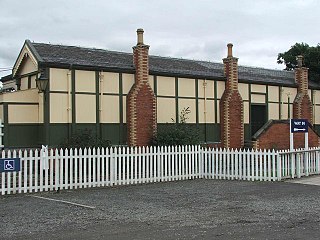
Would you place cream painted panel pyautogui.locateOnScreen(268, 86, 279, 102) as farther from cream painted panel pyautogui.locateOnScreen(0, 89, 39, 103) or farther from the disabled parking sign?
the disabled parking sign

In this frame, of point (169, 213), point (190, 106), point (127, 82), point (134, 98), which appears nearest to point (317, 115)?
point (190, 106)

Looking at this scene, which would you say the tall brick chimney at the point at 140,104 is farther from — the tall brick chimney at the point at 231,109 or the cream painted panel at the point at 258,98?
the cream painted panel at the point at 258,98

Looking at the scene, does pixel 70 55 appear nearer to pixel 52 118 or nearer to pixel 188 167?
pixel 52 118

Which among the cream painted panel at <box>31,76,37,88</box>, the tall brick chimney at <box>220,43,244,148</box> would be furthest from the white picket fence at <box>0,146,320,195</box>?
the tall brick chimney at <box>220,43,244,148</box>

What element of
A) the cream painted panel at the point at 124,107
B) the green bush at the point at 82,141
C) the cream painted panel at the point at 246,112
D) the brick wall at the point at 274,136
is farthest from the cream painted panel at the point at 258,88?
the green bush at the point at 82,141

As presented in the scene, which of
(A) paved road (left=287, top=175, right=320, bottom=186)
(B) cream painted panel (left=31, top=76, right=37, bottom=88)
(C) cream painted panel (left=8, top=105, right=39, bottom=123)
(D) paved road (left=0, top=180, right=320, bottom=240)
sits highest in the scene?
(B) cream painted panel (left=31, top=76, right=37, bottom=88)

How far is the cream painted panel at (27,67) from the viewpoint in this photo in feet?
62.3

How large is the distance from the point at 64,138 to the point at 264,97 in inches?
495

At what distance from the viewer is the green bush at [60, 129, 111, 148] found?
17.1 meters

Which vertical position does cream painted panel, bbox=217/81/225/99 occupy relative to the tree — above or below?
below

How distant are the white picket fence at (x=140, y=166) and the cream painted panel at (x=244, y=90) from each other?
24.1 ft

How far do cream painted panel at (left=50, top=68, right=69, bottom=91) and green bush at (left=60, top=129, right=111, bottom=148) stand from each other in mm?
1946

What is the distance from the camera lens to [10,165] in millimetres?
12609

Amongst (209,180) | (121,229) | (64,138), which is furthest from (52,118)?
(121,229)
